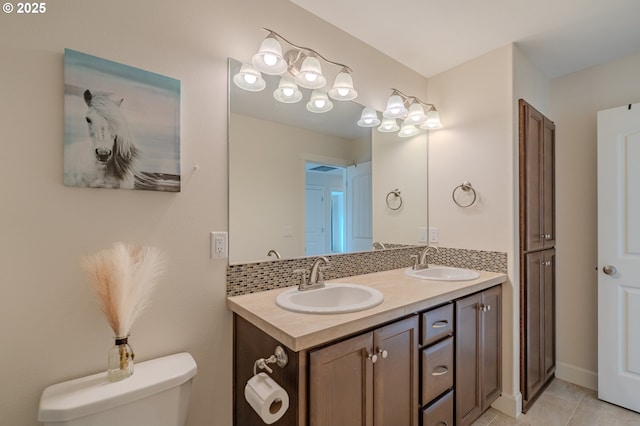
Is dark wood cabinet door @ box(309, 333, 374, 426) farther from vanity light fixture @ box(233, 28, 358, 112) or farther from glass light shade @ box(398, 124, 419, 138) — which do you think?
glass light shade @ box(398, 124, 419, 138)

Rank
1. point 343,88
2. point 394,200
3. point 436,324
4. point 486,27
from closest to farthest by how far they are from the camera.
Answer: point 436,324, point 343,88, point 486,27, point 394,200

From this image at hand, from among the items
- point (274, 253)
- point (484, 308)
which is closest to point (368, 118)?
point (274, 253)

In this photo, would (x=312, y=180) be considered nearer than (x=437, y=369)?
No

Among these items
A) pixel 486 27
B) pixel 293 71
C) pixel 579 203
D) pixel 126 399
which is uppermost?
pixel 486 27

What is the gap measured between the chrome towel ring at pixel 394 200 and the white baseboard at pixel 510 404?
1425 mm

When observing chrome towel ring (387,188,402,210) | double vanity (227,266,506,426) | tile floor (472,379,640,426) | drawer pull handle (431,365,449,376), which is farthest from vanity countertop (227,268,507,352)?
tile floor (472,379,640,426)

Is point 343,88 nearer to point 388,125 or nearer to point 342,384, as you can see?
point 388,125

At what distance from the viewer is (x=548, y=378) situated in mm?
2262

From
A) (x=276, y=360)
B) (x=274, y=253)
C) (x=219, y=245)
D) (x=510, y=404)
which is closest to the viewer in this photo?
(x=276, y=360)

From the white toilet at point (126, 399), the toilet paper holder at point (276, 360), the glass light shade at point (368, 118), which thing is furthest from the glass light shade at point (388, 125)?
the white toilet at point (126, 399)

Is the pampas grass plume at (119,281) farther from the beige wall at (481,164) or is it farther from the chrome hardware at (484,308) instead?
the beige wall at (481,164)

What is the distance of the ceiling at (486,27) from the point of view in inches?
62.7

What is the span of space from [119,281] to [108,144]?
502 millimetres

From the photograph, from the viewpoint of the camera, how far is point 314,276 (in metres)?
1.53
